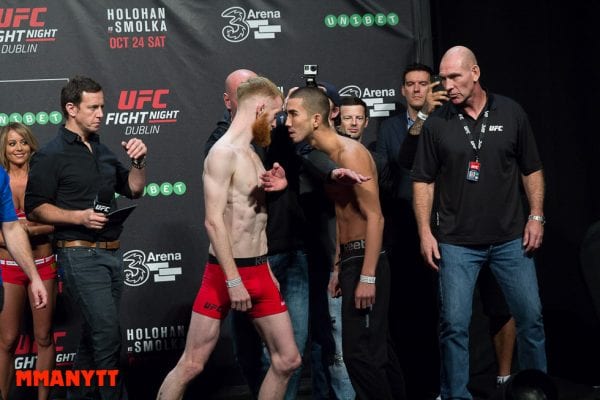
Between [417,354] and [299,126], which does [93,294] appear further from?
[417,354]

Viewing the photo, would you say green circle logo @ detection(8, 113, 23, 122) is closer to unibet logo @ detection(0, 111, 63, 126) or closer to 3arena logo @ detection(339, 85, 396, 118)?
unibet logo @ detection(0, 111, 63, 126)

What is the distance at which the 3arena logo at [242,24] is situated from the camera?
5.87 metres

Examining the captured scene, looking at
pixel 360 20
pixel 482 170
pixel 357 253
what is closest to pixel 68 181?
pixel 357 253

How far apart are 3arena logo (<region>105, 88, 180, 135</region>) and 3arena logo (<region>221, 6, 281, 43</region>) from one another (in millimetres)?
576

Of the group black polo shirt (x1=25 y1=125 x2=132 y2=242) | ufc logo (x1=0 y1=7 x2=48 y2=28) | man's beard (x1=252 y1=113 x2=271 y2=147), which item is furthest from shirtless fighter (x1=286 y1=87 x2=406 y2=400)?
ufc logo (x1=0 y1=7 x2=48 y2=28)

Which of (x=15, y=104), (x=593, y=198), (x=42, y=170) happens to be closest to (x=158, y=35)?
(x=15, y=104)

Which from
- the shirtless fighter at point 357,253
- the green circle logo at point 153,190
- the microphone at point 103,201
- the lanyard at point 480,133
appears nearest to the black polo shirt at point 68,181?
the microphone at point 103,201

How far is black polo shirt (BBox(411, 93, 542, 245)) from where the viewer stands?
15.0ft

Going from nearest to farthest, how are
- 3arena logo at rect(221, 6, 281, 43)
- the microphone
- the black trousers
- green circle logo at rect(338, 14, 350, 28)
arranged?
the black trousers, the microphone, 3arena logo at rect(221, 6, 281, 43), green circle logo at rect(338, 14, 350, 28)

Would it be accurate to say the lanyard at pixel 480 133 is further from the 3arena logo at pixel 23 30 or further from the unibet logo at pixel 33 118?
the 3arena logo at pixel 23 30

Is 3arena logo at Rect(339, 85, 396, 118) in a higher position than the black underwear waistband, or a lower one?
higher

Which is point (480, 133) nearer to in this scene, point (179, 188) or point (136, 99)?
point (179, 188)

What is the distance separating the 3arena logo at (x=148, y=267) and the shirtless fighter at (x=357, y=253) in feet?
5.47

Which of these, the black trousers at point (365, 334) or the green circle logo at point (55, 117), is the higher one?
the green circle logo at point (55, 117)
